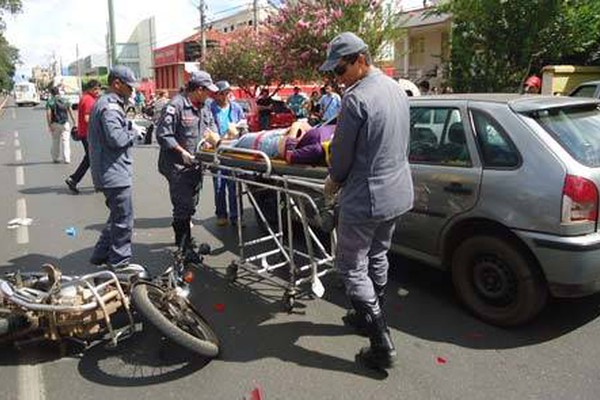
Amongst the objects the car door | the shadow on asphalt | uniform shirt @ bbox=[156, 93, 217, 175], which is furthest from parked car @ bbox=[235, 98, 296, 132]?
the car door

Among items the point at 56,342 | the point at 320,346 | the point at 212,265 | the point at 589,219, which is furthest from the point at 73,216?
the point at 589,219

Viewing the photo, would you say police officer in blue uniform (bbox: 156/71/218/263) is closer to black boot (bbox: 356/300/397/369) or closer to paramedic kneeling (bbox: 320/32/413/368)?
paramedic kneeling (bbox: 320/32/413/368)

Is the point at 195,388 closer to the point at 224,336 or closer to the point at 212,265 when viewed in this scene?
the point at 224,336

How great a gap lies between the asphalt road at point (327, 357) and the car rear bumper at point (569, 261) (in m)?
0.43

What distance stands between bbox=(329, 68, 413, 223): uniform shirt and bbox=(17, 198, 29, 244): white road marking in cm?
488

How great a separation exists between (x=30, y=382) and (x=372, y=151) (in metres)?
2.55

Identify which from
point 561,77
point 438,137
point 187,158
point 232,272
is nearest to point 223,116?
point 187,158

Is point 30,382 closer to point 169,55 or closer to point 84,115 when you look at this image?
point 84,115

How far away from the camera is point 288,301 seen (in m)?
4.62

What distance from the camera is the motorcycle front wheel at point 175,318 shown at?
3.54m

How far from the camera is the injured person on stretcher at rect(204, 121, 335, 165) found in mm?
4820

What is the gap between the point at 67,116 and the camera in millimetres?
13047

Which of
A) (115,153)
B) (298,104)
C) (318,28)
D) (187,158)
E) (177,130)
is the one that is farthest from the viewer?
(298,104)

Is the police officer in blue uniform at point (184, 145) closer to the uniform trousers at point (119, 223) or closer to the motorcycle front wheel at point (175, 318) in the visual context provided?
the uniform trousers at point (119, 223)
